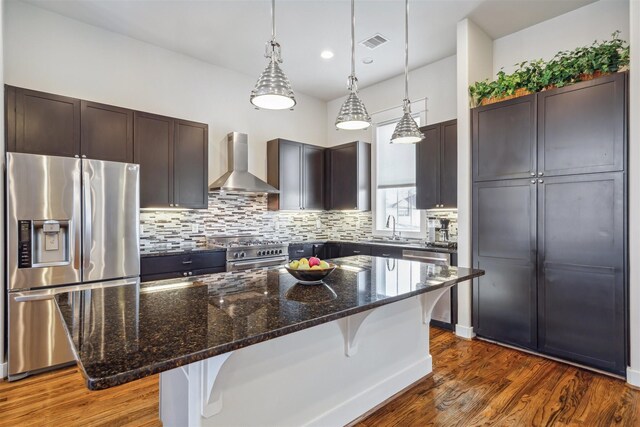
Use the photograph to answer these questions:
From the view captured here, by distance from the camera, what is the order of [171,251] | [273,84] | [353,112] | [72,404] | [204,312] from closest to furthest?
[204,312] < [273,84] < [353,112] < [72,404] < [171,251]

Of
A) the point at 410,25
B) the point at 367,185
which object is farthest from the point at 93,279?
the point at 410,25

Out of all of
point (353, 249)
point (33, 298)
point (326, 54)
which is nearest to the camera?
point (33, 298)

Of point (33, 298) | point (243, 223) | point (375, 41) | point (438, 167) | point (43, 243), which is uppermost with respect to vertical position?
point (375, 41)

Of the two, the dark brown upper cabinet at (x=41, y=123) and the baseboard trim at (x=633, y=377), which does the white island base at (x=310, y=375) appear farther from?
the dark brown upper cabinet at (x=41, y=123)

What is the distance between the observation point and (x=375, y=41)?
393 cm

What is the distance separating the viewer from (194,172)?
408 centimetres

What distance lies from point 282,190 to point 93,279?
2.60m

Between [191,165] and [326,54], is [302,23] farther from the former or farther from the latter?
[191,165]

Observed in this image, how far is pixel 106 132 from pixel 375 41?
303cm

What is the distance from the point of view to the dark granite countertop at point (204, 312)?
986mm

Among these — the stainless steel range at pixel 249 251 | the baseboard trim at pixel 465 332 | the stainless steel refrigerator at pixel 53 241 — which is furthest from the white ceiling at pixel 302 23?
the baseboard trim at pixel 465 332

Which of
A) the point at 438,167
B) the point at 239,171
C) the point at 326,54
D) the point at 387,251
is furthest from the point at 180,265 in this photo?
the point at 438,167

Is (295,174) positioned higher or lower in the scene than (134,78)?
lower

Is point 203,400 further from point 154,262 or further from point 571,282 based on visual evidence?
point 571,282
